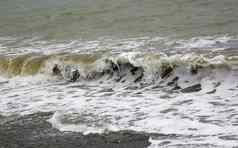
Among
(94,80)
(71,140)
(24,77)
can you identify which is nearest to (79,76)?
(94,80)

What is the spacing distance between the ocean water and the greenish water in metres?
0.04

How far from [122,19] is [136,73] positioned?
7.44 metres

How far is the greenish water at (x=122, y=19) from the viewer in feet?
46.2

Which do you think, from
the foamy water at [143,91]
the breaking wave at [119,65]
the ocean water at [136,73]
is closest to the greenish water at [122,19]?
the ocean water at [136,73]

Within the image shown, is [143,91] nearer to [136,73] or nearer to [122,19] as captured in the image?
[136,73]

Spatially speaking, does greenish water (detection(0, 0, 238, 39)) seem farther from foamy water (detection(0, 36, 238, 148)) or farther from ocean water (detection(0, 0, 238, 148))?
foamy water (detection(0, 36, 238, 148))

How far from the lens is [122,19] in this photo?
17.1m

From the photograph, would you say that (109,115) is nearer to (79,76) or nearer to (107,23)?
(79,76)

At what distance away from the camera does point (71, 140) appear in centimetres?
644

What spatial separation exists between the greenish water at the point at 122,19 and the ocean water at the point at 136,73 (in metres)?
0.04

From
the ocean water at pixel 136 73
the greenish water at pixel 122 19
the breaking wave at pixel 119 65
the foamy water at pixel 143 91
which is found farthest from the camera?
the greenish water at pixel 122 19

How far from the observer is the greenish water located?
14094 mm

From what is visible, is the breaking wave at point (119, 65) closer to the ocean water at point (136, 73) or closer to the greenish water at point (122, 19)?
the ocean water at point (136, 73)

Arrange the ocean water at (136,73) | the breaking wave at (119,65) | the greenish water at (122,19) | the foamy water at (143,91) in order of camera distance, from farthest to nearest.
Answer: the greenish water at (122,19)
the breaking wave at (119,65)
the ocean water at (136,73)
the foamy water at (143,91)
